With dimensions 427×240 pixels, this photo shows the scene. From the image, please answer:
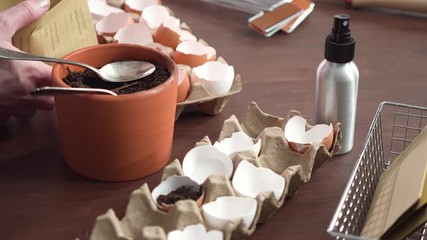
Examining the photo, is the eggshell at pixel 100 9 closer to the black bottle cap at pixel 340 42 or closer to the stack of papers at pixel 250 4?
the stack of papers at pixel 250 4

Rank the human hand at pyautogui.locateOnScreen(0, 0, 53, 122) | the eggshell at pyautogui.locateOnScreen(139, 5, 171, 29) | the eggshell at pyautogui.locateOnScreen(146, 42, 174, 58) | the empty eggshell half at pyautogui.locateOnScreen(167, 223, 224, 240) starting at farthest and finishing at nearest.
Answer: the eggshell at pyautogui.locateOnScreen(139, 5, 171, 29)
the eggshell at pyautogui.locateOnScreen(146, 42, 174, 58)
the human hand at pyautogui.locateOnScreen(0, 0, 53, 122)
the empty eggshell half at pyautogui.locateOnScreen(167, 223, 224, 240)

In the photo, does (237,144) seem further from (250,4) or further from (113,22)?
(250,4)

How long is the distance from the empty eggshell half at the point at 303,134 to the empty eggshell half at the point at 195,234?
0.19m

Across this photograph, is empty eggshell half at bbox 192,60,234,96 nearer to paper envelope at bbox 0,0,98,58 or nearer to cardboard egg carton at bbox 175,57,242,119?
cardboard egg carton at bbox 175,57,242,119

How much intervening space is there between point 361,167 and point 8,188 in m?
0.40

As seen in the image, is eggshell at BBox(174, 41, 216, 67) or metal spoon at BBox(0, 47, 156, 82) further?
eggshell at BBox(174, 41, 216, 67)

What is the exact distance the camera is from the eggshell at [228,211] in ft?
2.16

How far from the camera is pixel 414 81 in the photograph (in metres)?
1.00

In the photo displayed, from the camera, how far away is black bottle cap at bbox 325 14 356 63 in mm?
758

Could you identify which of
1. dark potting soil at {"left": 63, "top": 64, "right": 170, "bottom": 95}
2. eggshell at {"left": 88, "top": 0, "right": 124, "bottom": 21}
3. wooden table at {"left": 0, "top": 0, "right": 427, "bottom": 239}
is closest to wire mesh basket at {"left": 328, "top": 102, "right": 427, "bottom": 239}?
wooden table at {"left": 0, "top": 0, "right": 427, "bottom": 239}

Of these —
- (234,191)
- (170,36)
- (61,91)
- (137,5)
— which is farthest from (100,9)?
(234,191)

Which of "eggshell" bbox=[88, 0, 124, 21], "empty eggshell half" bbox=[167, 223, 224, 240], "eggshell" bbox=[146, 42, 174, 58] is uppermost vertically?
"eggshell" bbox=[88, 0, 124, 21]

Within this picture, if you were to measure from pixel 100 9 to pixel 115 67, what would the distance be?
13.7 inches

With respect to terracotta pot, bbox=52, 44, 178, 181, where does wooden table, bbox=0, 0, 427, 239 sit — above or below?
below
